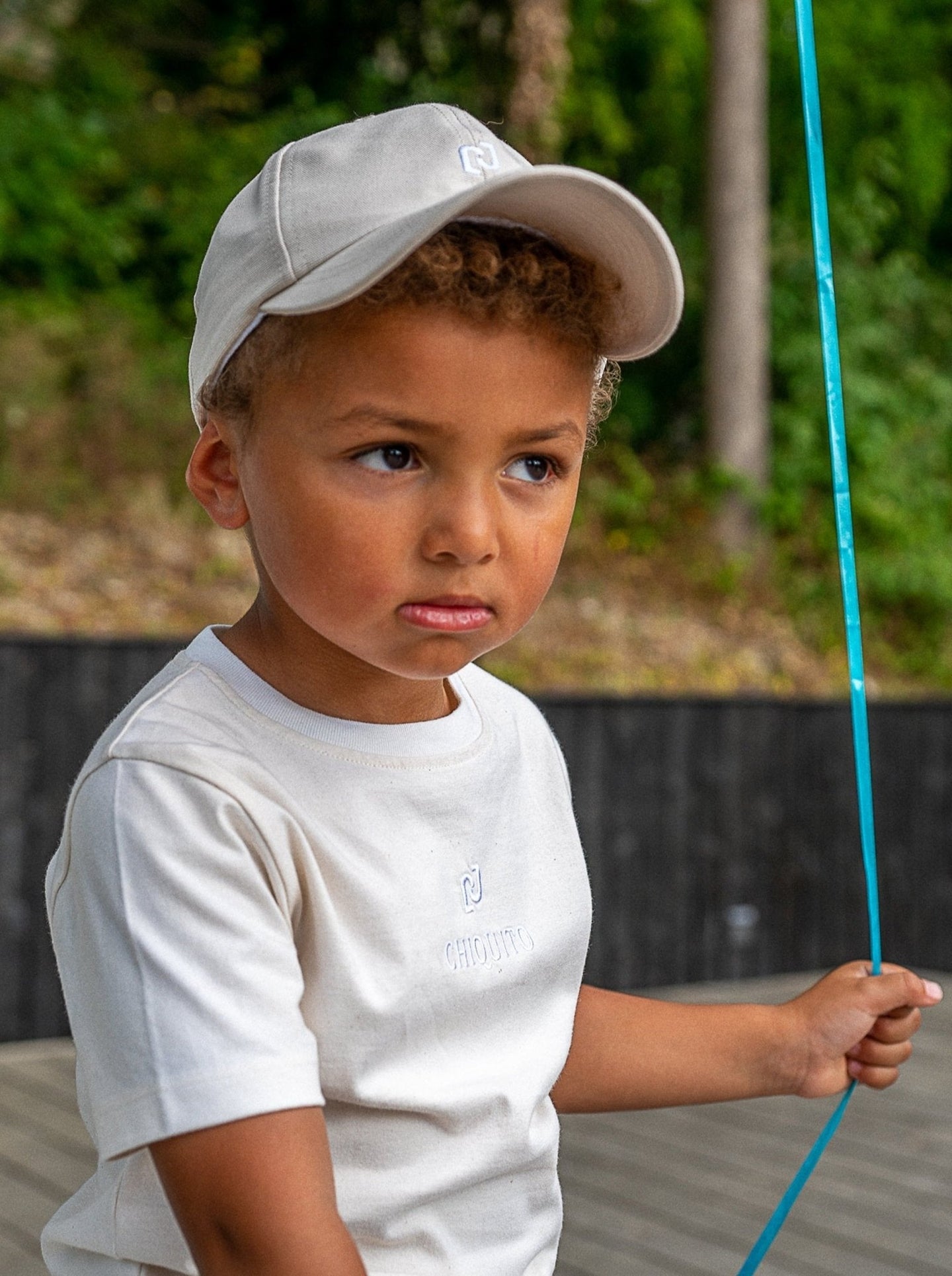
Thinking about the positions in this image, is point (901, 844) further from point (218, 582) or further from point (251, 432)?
point (251, 432)

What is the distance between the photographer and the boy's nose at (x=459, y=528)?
1.00 m

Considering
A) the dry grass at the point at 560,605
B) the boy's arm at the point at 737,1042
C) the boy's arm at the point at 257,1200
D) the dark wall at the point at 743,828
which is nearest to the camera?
the boy's arm at the point at 257,1200

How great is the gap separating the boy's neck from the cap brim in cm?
22

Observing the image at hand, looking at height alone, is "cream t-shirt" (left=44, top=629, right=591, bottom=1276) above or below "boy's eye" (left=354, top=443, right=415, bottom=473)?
below

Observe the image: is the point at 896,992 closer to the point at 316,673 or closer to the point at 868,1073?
the point at 868,1073

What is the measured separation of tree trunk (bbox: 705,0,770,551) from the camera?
9367mm

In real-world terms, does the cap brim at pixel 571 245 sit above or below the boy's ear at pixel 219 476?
above

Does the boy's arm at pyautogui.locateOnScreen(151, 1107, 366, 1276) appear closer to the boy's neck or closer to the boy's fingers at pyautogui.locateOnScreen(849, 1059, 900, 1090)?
the boy's neck

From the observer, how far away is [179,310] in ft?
31.8

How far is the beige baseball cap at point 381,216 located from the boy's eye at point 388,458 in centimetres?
9

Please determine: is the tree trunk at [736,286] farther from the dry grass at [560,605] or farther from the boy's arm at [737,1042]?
the boy's arm at [737,1042]

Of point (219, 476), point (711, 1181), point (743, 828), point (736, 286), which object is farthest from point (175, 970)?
point (736, 286)

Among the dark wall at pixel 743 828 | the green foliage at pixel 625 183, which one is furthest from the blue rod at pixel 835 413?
the green foliage at pixel 625 183

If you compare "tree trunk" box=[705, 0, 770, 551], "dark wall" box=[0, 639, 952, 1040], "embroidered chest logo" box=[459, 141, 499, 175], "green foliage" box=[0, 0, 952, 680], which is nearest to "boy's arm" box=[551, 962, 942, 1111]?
"embroidered chest logo" box=[459, 141, 499, 175]
